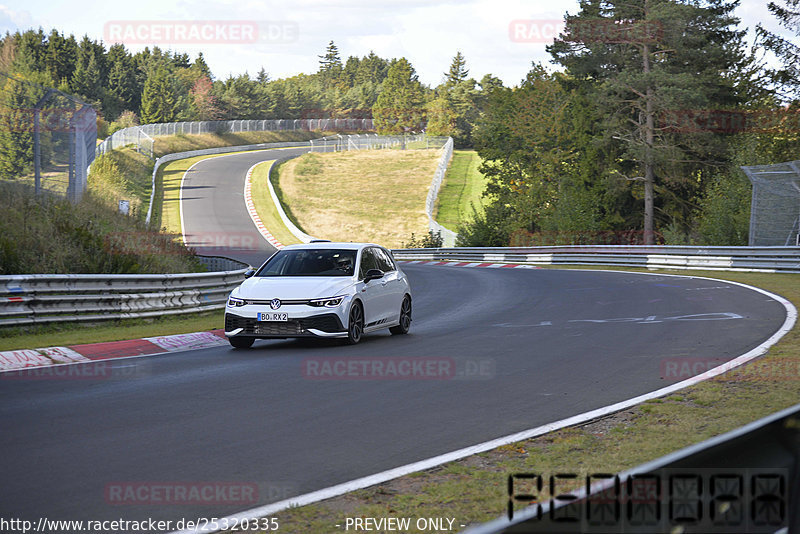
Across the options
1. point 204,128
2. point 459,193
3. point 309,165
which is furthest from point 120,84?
point 459,193

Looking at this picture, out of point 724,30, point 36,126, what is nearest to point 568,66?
point 724,30

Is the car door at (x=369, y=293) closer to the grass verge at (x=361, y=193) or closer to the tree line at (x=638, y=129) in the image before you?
the tree line at (x=638, y=129)

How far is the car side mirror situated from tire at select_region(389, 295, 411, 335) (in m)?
1.11

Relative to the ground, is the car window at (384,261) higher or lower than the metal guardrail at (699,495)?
lower

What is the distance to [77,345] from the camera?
12.9 meters

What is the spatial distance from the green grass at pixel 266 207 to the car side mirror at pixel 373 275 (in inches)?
1784

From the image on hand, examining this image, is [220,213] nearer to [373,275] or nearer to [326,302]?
[373,275]

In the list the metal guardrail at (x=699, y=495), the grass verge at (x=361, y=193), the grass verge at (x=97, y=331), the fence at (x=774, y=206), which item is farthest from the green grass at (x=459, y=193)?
the metal guardrail at (x=699, y=495)

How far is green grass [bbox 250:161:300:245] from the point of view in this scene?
64.2 metres

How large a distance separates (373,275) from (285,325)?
1.96 m

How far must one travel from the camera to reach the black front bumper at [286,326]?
42.7ft

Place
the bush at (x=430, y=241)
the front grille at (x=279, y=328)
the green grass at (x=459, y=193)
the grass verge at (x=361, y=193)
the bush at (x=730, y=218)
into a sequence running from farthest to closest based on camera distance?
the green grass at (x=459, y=193)
the grass verge at (x=361, y=193)
the bush at (x=430, y=241)
the bush at (x=730, y=218)
the front grille at (x=279, y=328)

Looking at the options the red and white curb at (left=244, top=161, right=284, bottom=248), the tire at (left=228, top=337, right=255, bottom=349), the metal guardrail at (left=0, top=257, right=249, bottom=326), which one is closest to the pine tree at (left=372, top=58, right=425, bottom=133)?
the red and white curb at (left=244, top=161, right=284, bottom=248)

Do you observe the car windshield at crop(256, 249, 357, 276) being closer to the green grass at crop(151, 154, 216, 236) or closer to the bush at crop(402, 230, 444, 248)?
the green grass at crop(151, 154, 216, 236)
